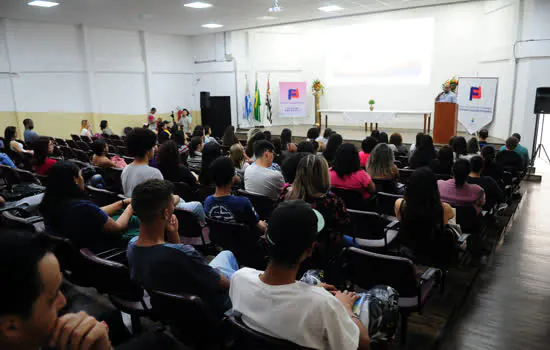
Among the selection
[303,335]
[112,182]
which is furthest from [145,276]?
[112,182]

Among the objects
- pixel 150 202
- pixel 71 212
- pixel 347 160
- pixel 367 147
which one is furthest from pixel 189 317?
pixel 367 147

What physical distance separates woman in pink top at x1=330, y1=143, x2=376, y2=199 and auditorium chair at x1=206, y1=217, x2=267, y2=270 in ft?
4.30

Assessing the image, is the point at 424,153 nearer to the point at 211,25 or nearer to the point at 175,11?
the point at 175,11

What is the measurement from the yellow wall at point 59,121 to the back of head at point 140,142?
998 cm

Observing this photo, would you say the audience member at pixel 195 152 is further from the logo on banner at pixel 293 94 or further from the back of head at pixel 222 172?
the logo on banner at pixel 293 94

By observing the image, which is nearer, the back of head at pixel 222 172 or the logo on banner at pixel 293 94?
the back of head at pixel 222 172

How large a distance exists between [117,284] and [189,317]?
674mm

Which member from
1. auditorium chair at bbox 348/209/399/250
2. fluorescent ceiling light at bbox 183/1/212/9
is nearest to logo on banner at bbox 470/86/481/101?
fluorescent ceiling light at bbox 183/1/212/9

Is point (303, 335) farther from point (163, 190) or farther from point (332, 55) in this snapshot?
point (332, 55)

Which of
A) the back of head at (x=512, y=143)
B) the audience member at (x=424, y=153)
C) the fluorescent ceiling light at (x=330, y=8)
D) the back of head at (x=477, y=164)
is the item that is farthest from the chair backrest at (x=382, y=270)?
the fluorescent ceiling light at (x=330, y=8)

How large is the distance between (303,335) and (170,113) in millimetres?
15012

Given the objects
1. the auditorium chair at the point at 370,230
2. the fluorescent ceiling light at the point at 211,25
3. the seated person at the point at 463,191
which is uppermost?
the fluorescent ceiling light at the point at 211,25

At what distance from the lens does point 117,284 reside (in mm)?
2244

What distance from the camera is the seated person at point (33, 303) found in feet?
2.82
